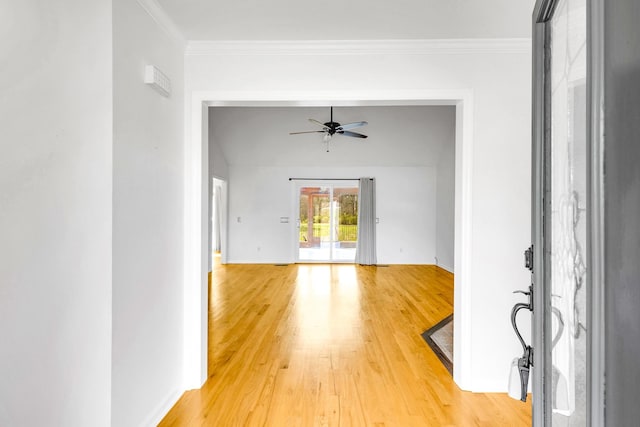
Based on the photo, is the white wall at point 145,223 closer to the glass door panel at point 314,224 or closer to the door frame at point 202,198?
the door frame at point 202,198

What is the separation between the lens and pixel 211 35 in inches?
89.4

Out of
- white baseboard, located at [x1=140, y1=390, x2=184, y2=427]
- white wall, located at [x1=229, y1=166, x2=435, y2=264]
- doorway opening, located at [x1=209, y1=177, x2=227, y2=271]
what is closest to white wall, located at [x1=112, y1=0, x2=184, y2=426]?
white baseboard, located at [x1=140, y1=390, x2=184, y2=427]

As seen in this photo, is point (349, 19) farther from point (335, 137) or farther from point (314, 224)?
point (314, 224)

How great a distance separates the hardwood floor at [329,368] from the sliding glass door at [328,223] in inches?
113

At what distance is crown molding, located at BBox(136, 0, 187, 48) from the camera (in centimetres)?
188

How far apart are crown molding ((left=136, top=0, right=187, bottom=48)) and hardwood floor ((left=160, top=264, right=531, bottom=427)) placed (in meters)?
2.36

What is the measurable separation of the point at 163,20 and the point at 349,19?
Answer: 112 centimetres

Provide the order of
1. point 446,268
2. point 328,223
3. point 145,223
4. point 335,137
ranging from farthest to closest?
point 328,223 → point 446,268 → point 335,137 → point 145,223

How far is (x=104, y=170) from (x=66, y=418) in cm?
111

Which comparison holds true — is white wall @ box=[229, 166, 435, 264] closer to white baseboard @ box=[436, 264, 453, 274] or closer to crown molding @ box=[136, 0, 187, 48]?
white baseboard @ box=[436, 264, 453, 274]

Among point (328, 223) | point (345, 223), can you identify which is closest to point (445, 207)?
point (345, 223)

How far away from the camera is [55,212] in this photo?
1421 mm

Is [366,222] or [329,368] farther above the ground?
[366,222]

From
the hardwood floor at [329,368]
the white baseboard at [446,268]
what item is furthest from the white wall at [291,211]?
the hardwood floor at [329,368]
